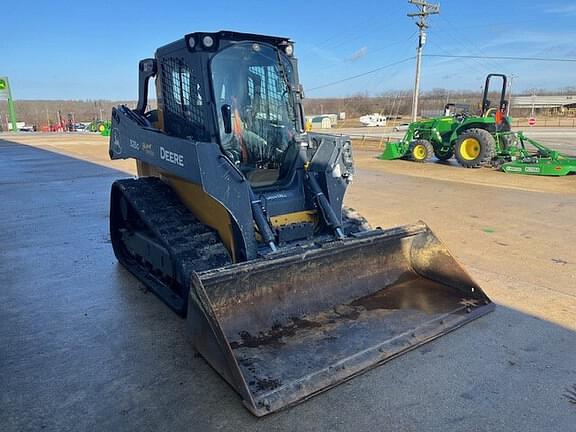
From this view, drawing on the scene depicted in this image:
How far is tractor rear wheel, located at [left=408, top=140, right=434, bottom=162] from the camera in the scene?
13852 mm

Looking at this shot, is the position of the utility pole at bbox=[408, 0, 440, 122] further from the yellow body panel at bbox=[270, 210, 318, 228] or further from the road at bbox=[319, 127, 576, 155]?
the yellow body panel at bbox=[270, 210, 318, 228]

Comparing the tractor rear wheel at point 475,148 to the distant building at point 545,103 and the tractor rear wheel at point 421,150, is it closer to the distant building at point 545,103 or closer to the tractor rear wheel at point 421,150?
the tractor rear wheel at point 421,150

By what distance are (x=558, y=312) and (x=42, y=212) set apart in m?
7.92

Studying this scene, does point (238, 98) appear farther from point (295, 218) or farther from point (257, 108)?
point (295, 218)

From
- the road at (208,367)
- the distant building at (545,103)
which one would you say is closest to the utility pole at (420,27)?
the road at (208,367)

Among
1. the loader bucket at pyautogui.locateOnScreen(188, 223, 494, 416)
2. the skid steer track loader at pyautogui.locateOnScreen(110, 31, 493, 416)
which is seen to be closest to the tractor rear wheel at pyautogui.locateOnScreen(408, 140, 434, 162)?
the skid steer track loader at pyautogui.locateOnScreen(110, 31, 493, 416)

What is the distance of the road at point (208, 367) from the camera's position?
2.54 meters

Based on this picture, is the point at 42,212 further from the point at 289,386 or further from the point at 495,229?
the point at 495,229

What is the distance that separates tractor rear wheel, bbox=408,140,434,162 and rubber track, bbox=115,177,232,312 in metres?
10.8

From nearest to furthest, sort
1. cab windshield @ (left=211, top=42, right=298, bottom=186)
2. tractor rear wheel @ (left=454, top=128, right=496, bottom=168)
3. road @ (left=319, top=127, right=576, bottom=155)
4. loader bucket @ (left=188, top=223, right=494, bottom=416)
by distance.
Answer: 1. loader bucket @ (left=188, top=223, right=494, bottom=416)
2. cab windshield @ (left=211, top=42, right=298, bottom=186)
3. tractor rear wheel @ (left=454, top=128, right=496, bottom=168)
4. road @ (left=319, top=127, right=576, bottom=155)

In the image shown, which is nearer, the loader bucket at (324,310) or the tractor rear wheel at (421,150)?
the loader bucket at (324,310)

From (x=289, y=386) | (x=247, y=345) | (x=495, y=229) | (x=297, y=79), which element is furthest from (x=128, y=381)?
(x=495, y=229)

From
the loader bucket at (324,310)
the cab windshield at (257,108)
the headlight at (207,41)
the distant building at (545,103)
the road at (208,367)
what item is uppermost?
the distant building at (545,103)

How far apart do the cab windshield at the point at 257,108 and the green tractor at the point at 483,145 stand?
29.7 ft
